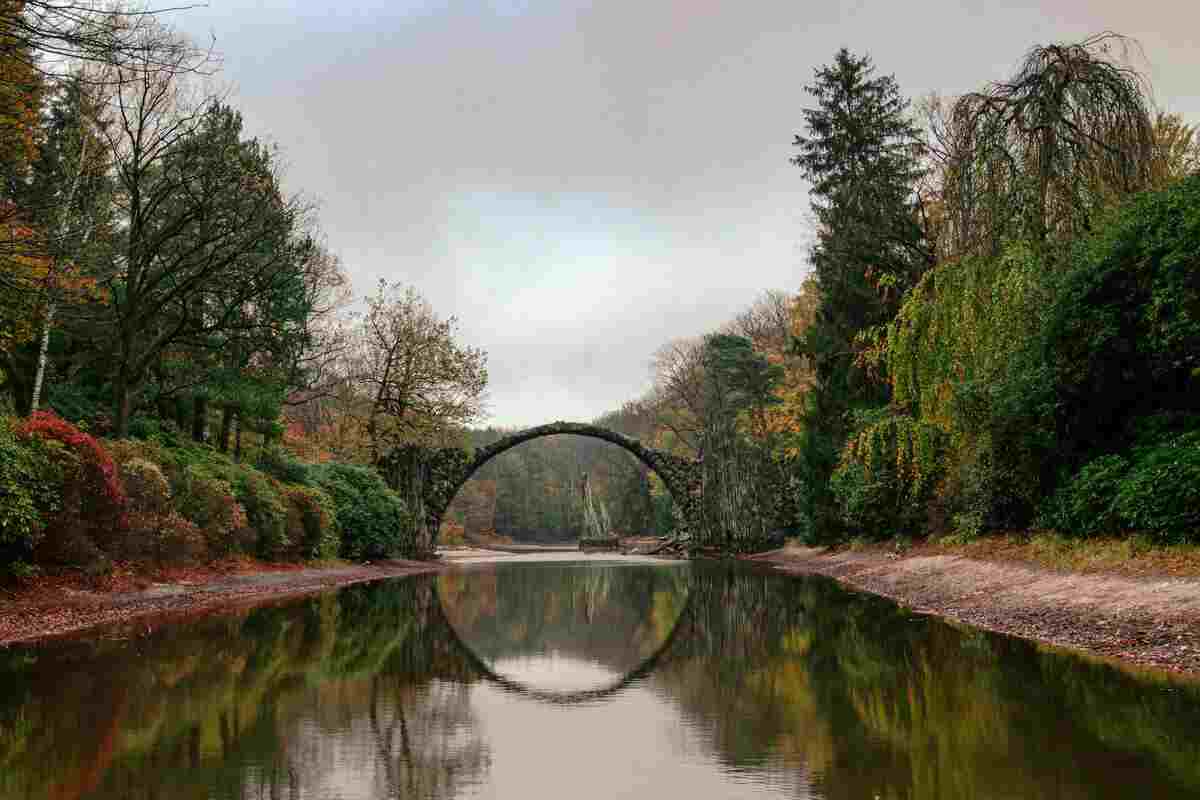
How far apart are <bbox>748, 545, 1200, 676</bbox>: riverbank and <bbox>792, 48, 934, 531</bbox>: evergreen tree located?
10991 millimetres

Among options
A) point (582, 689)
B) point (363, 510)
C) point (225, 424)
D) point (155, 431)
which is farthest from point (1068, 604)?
point (225, 424)

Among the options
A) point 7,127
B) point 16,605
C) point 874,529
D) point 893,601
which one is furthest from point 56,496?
point 874,529

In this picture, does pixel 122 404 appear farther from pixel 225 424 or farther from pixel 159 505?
pixel 225 424

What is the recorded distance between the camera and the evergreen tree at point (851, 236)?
91.0 ft

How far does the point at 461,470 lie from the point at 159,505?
23456mm

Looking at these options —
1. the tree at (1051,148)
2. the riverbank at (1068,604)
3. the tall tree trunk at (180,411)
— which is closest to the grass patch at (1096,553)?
the riverbank at (1068,604)

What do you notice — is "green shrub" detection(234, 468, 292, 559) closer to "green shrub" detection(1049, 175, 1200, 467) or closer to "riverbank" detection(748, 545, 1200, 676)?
"riverbank" detection(748, 545, 1200, 676)

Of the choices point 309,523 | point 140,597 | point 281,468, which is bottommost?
point 140,597

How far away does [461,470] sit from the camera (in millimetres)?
41000

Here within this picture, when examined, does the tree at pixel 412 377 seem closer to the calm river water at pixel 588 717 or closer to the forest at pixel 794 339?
the forest at pixel 794 339

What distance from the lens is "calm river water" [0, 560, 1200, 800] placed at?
476 cm

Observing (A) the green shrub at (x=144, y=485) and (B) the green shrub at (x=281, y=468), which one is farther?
(B) the green shrub at (x=281, y=468)

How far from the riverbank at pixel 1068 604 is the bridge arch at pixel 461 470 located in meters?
23.1

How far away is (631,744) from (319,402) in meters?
42.2
